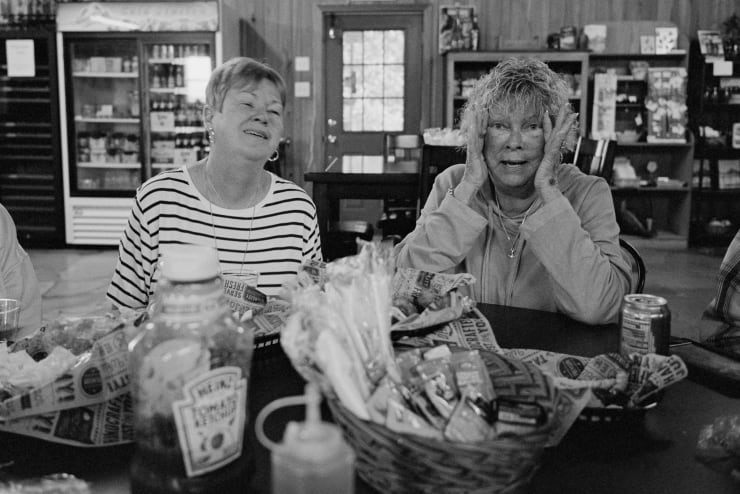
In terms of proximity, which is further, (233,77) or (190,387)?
(233,77)

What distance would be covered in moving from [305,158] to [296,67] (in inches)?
37.7

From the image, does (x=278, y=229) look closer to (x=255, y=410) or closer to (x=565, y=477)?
(x=255, y=410)

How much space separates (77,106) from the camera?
6.68 m

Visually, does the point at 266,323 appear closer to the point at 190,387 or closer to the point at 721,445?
the point at 190,387

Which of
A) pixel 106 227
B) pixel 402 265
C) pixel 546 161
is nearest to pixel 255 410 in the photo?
pixel 402 265

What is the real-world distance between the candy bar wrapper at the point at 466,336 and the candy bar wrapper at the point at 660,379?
0.25 m

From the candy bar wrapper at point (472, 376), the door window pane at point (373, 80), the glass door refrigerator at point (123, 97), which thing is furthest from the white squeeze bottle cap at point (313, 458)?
the door window pane at point (373, 80)

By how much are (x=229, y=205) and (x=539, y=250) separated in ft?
3.03

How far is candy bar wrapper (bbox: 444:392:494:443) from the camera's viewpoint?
2.42 feet

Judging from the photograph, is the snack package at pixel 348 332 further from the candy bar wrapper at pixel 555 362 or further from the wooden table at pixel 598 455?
the candy bar wrapper at pixel 555 362

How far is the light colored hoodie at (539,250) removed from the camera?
162cm

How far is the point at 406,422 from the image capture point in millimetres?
746

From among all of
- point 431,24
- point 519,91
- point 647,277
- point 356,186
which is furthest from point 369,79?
point 519,91

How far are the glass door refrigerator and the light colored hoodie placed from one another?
203 inches
